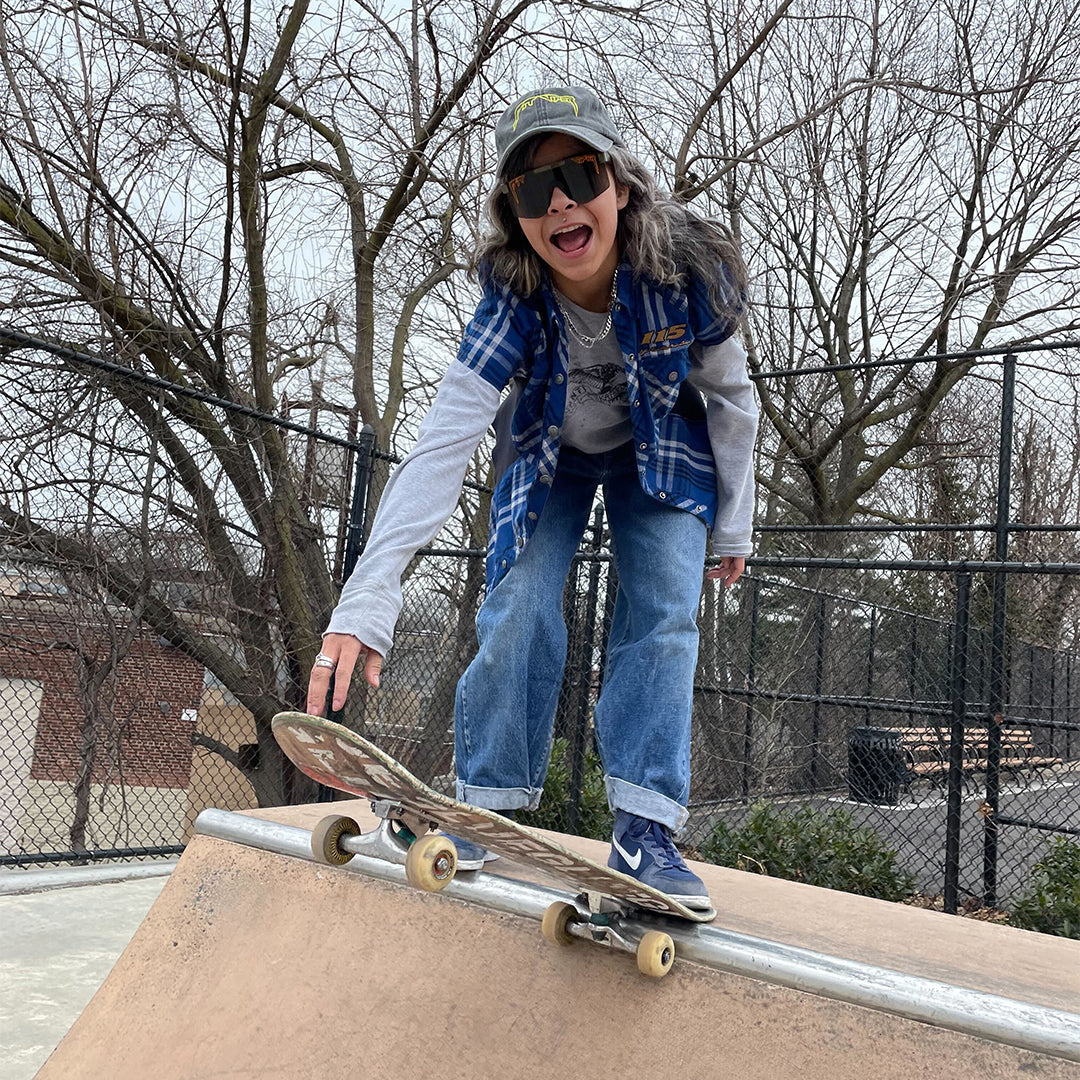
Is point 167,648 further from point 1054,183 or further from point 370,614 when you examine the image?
point 1054,183

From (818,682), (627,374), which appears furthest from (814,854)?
(627,374)

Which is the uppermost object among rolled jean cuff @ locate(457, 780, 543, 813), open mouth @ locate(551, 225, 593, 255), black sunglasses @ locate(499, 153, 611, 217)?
black sunglasses @ locate(499, 153, 611, 217)

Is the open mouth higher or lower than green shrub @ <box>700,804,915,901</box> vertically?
higher

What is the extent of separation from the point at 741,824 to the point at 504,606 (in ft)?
15.0

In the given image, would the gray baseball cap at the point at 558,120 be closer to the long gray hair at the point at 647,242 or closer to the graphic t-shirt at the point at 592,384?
the long gray hair at the point at 647,242

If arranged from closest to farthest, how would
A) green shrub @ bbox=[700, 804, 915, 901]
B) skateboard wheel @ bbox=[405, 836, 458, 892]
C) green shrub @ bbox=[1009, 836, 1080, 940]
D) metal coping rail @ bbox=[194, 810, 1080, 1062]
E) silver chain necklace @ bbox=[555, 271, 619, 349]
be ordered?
metal coping rail @ bbox=[194, 810, 1080, 1062]
skateboard wheel @ bbox=[405, 836, 458, 892]
silver chain necklace @ bbox=[555, 271, 619, 349]
green shrub @ bbox=[1009, 836, 1080, 940]
green shrub @ bbox=[700, 804, 915, 901]

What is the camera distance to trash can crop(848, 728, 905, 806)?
618 centimetres

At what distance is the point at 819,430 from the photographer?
1162 centimetres

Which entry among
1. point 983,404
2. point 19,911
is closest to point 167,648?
point 19,911

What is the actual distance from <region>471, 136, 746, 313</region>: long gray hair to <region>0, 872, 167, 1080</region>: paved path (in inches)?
76.3

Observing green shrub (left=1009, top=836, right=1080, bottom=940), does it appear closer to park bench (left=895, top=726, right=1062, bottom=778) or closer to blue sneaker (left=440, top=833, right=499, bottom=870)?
park bench (left=895, top=726, right=1062, bottom=778)

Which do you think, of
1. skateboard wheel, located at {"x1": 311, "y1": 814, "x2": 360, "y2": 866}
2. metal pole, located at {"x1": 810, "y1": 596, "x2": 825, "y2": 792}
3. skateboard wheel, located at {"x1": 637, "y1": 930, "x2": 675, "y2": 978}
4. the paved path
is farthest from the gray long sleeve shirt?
metal pole, located at {"x1": 810, "y1": 596, "x2": 825, "y2": 792}

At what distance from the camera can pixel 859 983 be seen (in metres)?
1.41

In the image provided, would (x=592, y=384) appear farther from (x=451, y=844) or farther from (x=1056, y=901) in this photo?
(x=1056, y=901)
